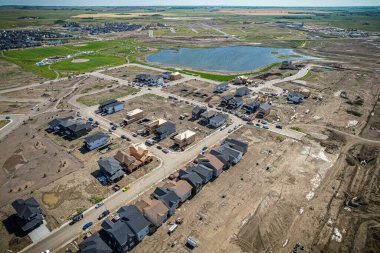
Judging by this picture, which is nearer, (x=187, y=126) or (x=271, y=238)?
(x=271, y=238)

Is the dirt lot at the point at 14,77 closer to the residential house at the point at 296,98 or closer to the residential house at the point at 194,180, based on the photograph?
the residential house at the point at 194,180

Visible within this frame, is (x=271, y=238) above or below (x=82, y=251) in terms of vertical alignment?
below

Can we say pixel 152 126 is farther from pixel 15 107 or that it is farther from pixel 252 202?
pixel 15 107

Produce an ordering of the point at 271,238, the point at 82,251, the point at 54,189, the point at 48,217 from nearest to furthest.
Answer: the point at 82,251 < the point at 271,238 < the point at 48,217 < the point at 54,189

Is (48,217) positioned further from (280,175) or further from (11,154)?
(280,175)

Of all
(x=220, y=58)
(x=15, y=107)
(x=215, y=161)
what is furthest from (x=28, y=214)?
(x=220, y=58)

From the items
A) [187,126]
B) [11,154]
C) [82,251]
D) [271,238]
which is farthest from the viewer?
[187,126]

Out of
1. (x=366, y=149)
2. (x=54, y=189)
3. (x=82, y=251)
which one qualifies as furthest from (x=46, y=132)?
(x=366, y=149)

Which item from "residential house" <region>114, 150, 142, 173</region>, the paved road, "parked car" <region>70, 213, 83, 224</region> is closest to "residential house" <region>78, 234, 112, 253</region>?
the paved road
